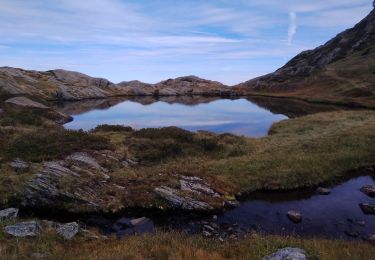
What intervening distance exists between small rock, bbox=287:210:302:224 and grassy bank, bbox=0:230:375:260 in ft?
22.1

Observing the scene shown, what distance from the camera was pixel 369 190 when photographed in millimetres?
27578

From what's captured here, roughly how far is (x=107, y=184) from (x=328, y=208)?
48.6 feet

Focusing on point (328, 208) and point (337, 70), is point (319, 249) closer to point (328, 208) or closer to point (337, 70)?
point (328, 208)

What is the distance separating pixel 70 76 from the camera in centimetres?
18100

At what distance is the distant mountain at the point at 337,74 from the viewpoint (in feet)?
348

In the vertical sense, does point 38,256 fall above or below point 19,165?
above

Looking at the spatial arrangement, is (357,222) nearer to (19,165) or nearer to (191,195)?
(191,195)

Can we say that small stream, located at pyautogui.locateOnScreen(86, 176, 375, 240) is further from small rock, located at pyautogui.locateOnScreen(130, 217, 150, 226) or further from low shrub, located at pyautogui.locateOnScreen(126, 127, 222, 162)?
low shrub, located at pyautogui.locateOnScreen(126, 127, 222, 162)

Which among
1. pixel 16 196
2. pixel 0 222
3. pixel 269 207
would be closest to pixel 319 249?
pixel 269 207

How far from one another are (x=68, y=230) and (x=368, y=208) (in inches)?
719

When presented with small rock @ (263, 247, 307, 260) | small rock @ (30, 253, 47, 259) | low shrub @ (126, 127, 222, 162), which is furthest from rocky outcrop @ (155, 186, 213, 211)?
small rock @ (30, 253, 47, 259)

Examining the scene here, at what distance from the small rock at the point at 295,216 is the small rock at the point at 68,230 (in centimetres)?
1247

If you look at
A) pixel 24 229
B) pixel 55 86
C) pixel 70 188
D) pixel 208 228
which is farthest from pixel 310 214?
pixel 55 86

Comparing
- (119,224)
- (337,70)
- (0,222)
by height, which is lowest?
(119,224)
